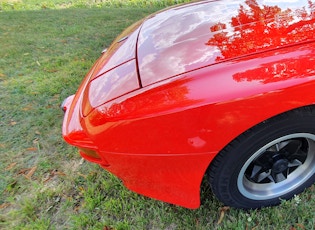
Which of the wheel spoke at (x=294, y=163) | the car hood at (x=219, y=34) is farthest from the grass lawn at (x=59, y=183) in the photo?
the car hood at (x=219, y=34)

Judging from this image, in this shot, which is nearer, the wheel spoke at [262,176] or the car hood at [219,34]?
the car hood at [219,34]

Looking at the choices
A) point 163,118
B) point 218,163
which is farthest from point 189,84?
point 218,163

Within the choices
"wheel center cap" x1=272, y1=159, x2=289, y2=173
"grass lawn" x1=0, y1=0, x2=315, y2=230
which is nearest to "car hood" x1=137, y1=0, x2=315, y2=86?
"wheel center cap" x1=272, y1=159, x2=289, y2=173

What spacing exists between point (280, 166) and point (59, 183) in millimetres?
1676

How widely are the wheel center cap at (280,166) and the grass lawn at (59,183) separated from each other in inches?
8.9

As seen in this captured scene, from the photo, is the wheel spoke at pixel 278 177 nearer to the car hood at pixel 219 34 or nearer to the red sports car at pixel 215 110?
the red sports car at pixel 215 110

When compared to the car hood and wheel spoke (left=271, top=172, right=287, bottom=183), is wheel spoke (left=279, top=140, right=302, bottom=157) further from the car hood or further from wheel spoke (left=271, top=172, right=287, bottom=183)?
the car hood

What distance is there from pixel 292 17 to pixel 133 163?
1260mm

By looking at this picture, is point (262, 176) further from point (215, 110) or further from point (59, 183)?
point (59, 183)

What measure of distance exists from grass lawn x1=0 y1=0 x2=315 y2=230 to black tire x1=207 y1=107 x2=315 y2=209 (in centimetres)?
11

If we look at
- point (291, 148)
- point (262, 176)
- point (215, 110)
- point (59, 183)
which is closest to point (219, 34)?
point (215, 110)

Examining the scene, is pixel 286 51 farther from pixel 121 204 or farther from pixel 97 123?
pixel 121 204

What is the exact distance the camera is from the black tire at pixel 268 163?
1.51 metres

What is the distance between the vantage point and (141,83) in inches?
63.1
